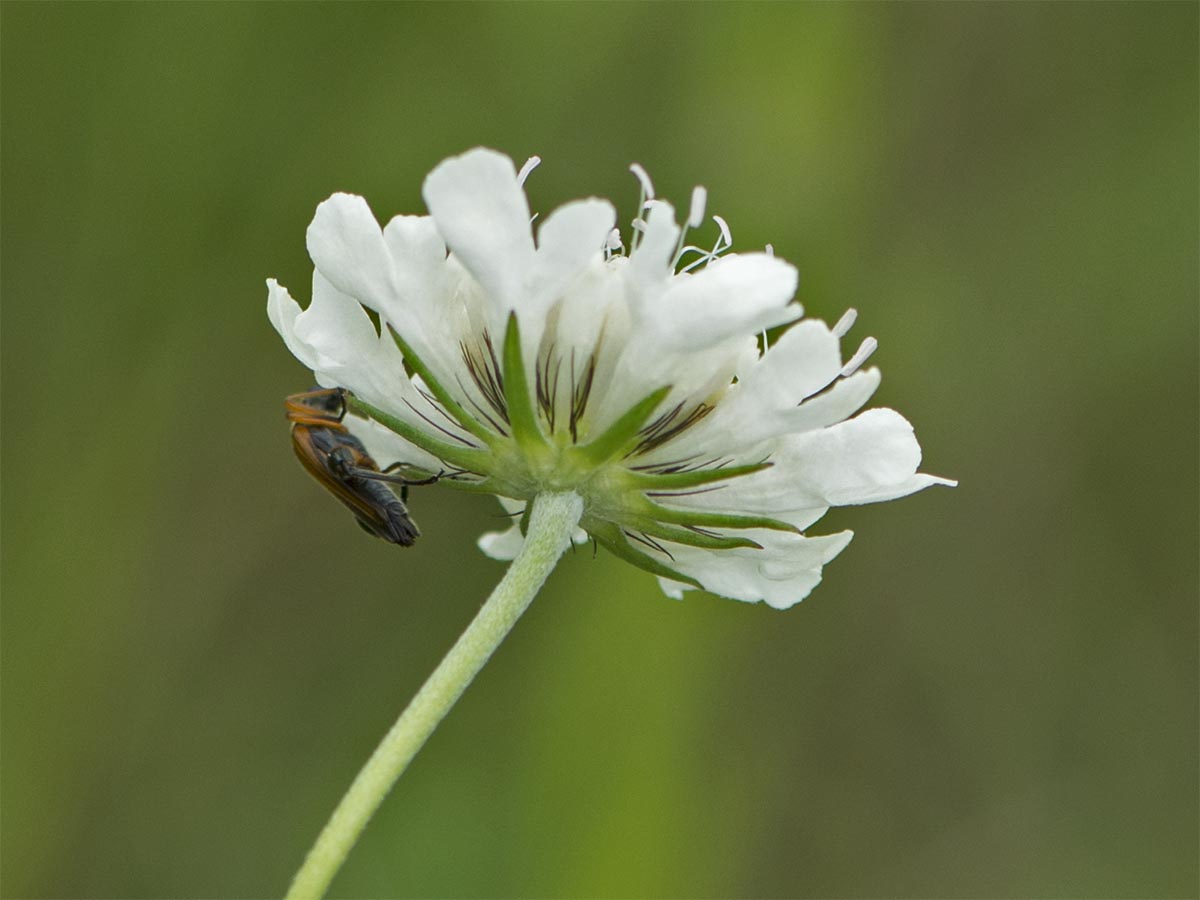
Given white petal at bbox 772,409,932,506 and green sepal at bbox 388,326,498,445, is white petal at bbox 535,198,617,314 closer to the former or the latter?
green sepal at bbox 388,326,498,445

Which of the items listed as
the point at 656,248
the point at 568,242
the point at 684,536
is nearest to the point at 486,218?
the point at 568,242

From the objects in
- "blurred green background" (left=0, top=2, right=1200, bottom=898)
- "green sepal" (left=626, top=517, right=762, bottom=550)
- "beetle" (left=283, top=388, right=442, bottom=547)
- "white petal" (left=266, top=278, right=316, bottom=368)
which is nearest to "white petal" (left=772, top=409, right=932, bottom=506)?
"green sepal" (left=626, top=517, right=762, bottom=550)

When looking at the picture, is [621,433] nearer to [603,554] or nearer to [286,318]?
[286,318]

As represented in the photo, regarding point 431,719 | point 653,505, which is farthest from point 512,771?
point 431,719

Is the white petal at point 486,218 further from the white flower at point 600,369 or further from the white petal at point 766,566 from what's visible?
the white petal at point 766,566

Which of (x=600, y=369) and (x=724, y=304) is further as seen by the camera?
(x=600, y=369)

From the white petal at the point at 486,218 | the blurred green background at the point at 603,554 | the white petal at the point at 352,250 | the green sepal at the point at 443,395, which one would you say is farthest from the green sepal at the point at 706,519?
the blurred green background at the point at 603,554
